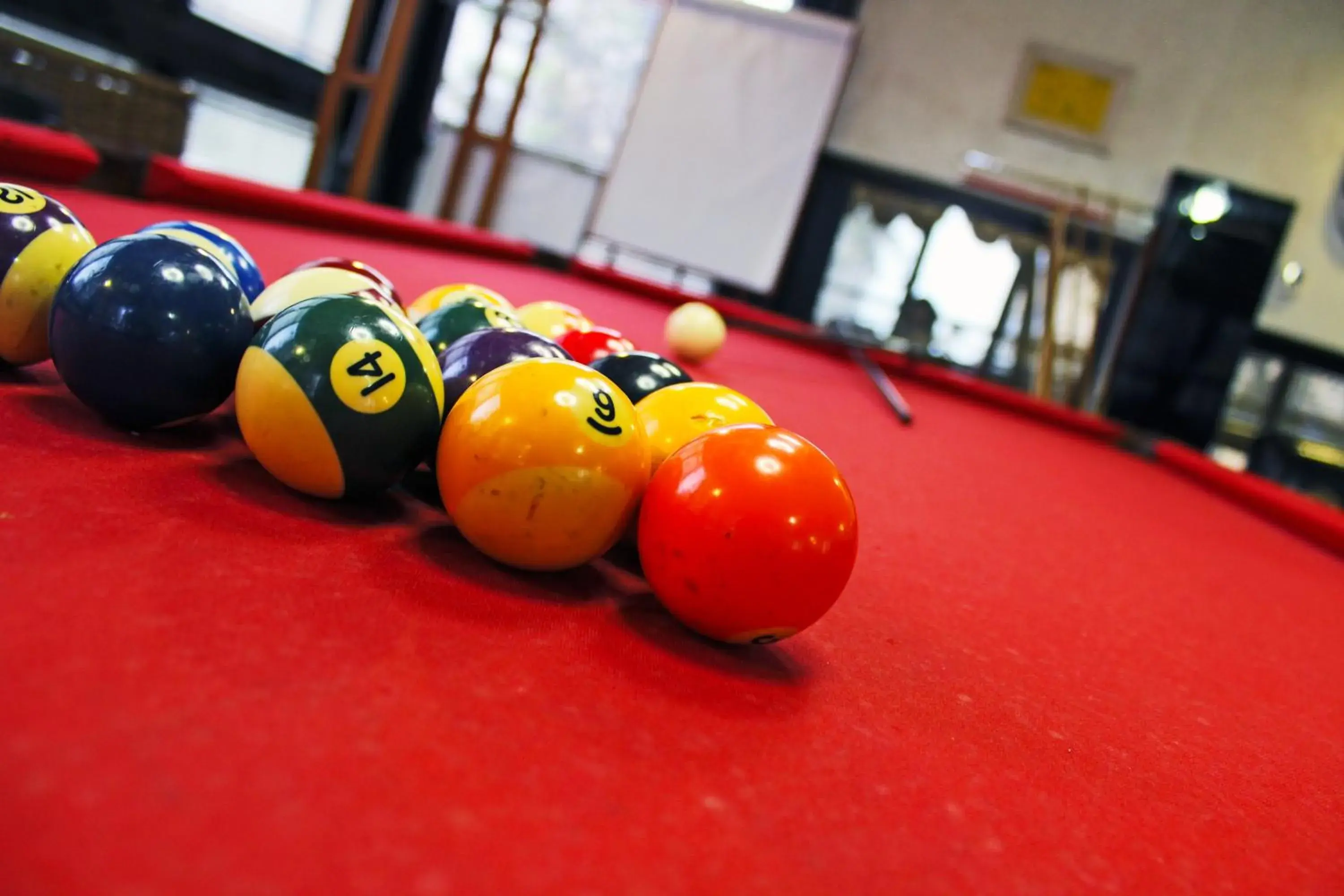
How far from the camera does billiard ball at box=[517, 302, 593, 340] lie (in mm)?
2078

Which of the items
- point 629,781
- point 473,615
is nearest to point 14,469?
point 473,615

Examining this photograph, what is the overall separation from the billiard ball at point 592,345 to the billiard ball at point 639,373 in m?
0.20

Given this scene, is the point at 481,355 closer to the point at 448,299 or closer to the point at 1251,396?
the point at 448,299

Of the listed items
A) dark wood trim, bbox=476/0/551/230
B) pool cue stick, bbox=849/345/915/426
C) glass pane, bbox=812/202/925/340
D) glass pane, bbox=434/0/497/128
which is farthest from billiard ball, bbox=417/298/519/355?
glass pane, bbox=434/0/497/128

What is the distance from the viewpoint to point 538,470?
108 centimetres

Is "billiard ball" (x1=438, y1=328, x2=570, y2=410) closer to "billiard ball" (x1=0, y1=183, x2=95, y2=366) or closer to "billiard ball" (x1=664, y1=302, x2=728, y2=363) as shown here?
"billiard ball" (x1=0, y1=183, x2=95, y2=366)

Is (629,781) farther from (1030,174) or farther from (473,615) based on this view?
(1030,174)

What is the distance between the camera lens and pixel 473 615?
944 millimetres

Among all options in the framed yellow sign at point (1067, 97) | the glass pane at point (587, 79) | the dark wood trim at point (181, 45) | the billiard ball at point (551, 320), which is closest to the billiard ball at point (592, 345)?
the billiard ball at point (551, 320)

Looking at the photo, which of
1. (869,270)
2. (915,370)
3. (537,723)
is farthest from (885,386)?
(869,270)

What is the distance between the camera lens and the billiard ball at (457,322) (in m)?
1.61

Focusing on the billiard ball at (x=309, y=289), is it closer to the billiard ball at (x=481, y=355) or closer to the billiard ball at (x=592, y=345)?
the billiard ball at (x=481, y=355)

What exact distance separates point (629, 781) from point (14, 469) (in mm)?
716

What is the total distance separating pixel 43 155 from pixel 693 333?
1.84 meters
